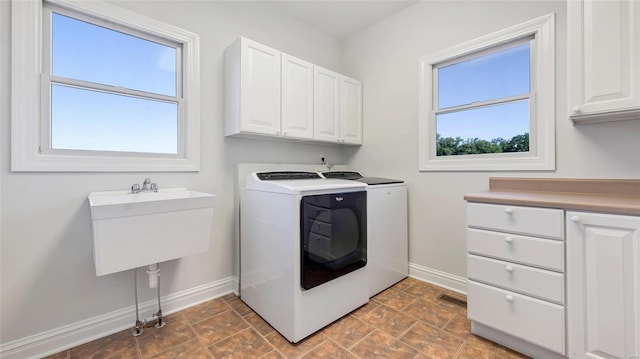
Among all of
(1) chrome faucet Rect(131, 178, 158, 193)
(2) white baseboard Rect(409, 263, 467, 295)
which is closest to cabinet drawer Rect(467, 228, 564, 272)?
(2) white baseboard Rect(409, 263, 467, 295)

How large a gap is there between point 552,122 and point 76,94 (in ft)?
10.7

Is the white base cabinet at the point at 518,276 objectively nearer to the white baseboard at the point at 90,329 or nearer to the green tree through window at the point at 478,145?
the green tree through window at the point at 478,145

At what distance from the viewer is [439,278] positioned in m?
2.39

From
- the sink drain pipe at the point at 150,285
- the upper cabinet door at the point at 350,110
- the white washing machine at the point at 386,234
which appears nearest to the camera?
the sink drain pipe at the point at 150,285

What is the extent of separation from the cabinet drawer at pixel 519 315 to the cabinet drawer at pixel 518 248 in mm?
206

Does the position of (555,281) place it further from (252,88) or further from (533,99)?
(252,88)

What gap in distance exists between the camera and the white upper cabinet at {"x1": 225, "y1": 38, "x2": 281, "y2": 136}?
206 centimetres

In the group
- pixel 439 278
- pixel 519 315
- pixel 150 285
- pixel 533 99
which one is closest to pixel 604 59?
pixel 533 99

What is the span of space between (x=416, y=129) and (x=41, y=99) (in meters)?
2.82

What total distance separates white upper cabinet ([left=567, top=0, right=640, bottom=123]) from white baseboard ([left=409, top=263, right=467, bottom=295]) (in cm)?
151

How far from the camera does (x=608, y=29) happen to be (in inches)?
54.3

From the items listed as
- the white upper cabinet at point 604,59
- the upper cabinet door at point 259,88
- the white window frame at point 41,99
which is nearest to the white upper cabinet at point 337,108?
the upper cabinet door at point 259,88

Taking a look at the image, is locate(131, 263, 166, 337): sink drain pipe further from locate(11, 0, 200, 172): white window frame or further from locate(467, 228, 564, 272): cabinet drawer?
locate(467, 228, 564, 272): cabinet drawer

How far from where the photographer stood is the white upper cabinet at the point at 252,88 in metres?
2.06
